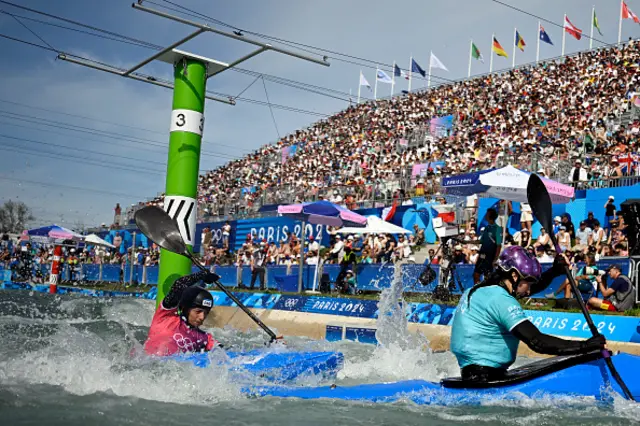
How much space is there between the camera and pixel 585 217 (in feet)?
56.3

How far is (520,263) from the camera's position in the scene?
540 centimetres

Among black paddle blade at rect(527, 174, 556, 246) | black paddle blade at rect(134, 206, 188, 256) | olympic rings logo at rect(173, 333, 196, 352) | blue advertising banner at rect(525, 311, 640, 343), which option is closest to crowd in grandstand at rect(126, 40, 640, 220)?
blue advertising banner at rect(525, 311, 640, 343)

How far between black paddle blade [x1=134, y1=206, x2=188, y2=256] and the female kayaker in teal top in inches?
250

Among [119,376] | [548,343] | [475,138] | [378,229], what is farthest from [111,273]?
[548,343]

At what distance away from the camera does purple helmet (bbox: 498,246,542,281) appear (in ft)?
17.6

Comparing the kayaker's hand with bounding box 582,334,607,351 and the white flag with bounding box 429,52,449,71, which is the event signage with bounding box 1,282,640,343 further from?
the white flag with bounding box 429,52,449,71


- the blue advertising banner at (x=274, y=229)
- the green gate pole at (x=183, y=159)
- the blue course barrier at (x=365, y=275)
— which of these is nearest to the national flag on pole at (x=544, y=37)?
the blue advertising banner at (x=274, y=229)

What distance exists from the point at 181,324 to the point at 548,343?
4.03 metres

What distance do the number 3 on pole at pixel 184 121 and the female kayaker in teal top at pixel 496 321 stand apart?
327 inches

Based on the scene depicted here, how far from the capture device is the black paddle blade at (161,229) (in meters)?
11.1

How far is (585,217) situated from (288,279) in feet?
27.3

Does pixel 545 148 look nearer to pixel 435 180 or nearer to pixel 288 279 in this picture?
pixel 435 180

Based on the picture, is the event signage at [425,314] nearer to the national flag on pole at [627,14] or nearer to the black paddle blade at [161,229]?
the black paddle blade at [161,229]

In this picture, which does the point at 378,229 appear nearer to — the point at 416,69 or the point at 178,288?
the point at 178,288
